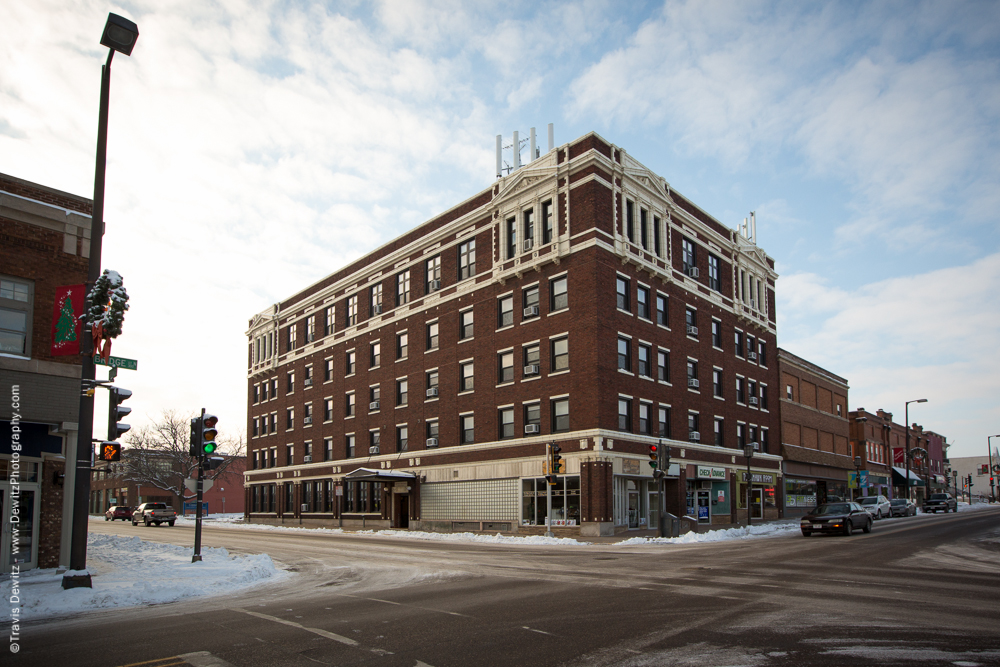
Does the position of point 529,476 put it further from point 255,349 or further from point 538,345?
point 255,349

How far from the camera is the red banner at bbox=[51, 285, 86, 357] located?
1369 centimetres

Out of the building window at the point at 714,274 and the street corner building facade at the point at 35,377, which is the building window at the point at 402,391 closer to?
the building window at the point at 714,274

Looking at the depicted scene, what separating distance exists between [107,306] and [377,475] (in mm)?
29755

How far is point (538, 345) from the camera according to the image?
3622cm

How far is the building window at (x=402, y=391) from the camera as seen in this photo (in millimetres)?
44719

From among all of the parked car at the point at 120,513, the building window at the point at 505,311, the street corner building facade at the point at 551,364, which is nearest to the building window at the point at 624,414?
the street corner building facade at the point at 551,364

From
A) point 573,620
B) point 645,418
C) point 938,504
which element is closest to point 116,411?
point 573,620

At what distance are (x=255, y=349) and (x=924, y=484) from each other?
7945cm

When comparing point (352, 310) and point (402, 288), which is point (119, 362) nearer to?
point (402, 288)

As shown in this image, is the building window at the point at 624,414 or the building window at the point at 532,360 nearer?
the building window at the point at 624,414

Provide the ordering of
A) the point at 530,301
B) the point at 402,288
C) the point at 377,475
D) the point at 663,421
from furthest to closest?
the point at 402,288 < the point at 377,475 < the point at 663,421 < the point at 530,301

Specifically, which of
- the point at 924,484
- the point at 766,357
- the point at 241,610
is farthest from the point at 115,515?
the point at 924,484

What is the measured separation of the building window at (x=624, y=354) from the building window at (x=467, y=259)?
1004 centimetres

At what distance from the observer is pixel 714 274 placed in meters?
45.2
